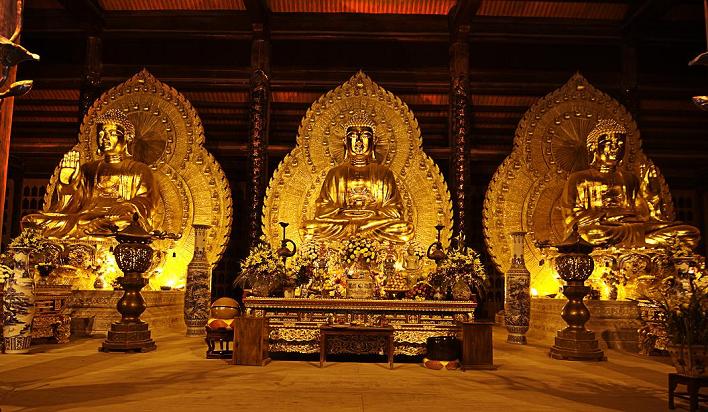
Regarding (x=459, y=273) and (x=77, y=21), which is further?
(x=77, y=21)

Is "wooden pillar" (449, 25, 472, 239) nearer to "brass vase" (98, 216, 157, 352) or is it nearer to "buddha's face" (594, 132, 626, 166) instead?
"buddha's face" (594, 132, 626, 166)

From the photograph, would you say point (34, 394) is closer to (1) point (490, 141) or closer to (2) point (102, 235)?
(2) point (102, 235)

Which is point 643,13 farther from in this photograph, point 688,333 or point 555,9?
point 688,333

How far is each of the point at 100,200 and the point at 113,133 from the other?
3.23ft

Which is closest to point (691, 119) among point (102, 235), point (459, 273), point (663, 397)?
point (459, 273)

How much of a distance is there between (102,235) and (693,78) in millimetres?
9466

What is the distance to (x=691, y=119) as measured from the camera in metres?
11.0

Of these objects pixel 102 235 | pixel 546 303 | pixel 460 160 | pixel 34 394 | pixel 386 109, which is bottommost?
pixel 34 394

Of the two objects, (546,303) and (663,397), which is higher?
(546,303)

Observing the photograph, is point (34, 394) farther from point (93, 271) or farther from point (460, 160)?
point (460, 160)

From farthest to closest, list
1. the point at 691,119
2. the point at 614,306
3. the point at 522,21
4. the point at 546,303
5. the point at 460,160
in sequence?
the point at 691,119 < the point at 522,21 < the point at 460,160 < the point at 546,303 < the point at 614,306

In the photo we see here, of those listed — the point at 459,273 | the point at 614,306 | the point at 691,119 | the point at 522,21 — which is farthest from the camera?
the point at 691,119

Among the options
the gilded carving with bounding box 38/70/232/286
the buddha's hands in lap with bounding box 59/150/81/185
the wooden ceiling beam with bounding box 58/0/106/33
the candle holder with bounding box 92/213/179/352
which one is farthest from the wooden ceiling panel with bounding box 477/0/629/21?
the buddha's hands in lap with bounding box 59/150/81/185

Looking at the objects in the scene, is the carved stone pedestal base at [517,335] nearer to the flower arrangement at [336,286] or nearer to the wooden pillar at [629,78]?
the flower arrangement at [336,286]
